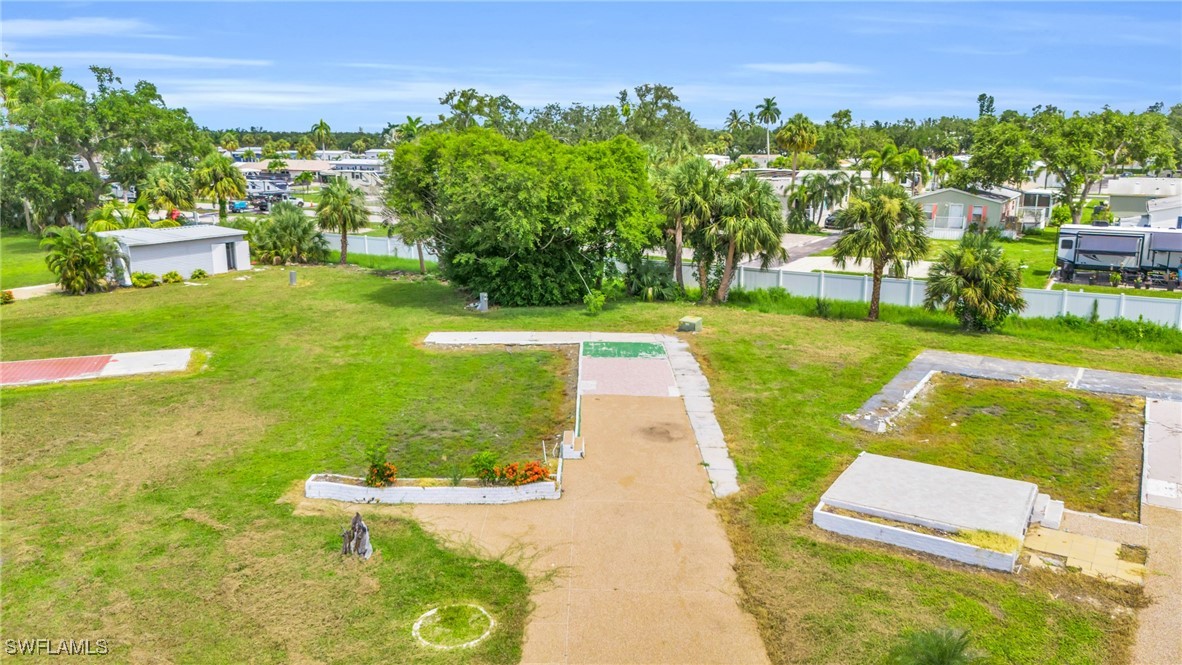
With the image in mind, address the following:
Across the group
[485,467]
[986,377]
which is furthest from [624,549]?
[986,377]

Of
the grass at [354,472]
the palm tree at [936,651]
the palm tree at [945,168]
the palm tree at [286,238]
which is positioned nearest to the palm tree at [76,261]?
the grass at [354,472]

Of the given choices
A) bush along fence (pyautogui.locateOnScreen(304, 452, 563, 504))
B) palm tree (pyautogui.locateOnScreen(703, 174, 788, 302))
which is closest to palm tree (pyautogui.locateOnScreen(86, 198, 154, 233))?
palm tree (pyautogui.locateOnScreen(703, 174, 788, 302))

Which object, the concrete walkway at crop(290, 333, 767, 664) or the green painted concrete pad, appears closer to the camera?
the concrete walkway at crop(290, 333, 767, 664)

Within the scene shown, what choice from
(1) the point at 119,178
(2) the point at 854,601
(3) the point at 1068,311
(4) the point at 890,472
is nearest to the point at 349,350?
(4) the point at 890,472

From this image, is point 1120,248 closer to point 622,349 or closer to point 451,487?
point 622,349

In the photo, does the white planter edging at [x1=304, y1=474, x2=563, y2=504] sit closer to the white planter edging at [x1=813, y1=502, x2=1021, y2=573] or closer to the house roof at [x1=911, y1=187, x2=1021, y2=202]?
the white planter edging at [x1=813, y1=502, x2=1021, y2=573]

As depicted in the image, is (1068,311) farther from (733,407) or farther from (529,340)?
(529,340)
